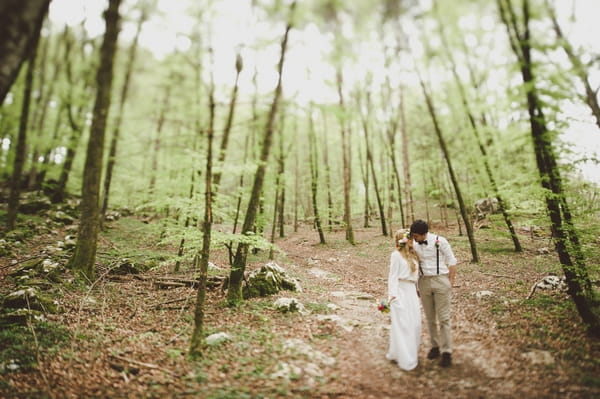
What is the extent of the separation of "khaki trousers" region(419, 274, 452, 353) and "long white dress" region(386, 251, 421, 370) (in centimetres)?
19

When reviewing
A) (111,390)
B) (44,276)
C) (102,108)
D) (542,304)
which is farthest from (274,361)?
(102,108)

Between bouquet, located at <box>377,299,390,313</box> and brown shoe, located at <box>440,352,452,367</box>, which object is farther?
bouquet, located at <box>377,299,390,313</box>

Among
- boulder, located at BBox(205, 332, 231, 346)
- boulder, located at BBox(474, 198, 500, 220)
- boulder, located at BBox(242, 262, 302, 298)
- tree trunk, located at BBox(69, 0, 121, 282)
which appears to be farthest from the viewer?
boulder, located at BBox(474, 198, 500, 220)

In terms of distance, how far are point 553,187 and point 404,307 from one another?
145 inches

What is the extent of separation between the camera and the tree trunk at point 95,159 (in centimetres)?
789

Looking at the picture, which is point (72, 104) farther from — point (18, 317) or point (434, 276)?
point (434, 276)

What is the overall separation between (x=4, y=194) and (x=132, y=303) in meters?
16.1

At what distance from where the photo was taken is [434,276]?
4.81m

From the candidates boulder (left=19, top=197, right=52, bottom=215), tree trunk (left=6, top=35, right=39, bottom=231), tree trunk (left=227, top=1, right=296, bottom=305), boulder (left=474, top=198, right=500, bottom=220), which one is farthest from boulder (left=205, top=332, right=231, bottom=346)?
boulder (left=474, top=198, right=500, bottom=220)

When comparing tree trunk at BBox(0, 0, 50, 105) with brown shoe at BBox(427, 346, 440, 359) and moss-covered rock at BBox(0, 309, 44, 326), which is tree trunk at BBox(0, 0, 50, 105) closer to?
moss-covered rock at BBox(0, 309, 44, 326)

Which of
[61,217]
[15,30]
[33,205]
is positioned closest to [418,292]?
[15,30]

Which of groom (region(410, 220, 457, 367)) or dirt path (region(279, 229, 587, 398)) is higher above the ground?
groom (region(410, 220, 457, 367))

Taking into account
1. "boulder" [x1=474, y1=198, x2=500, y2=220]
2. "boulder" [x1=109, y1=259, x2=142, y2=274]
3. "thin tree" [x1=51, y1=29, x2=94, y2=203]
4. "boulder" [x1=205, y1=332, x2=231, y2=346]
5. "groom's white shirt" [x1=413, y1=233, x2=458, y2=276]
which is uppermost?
"thin tree" [x1=51, y1=29, x2=94, y2=203]

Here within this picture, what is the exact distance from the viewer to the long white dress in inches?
182
